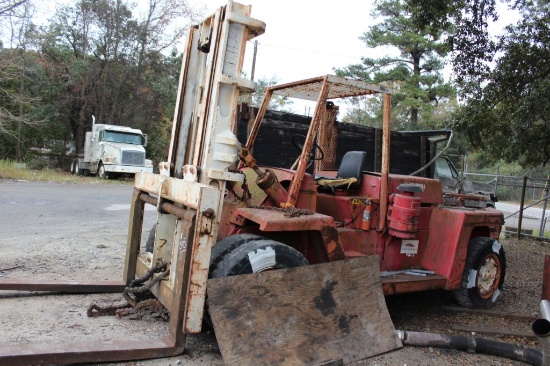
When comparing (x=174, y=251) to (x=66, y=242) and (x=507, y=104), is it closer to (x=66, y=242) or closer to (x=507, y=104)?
(x=66, y=242)

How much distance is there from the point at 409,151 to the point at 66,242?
946 centimetres

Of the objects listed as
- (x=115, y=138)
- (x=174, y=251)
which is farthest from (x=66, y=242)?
(x=115, y=138)

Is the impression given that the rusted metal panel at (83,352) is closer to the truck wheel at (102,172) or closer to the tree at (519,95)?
the tree at (519,95)

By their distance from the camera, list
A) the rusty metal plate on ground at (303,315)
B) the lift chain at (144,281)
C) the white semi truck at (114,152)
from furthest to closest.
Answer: the white semi truck at (114,152) < the lift chain at (144,281) < the rusty metal plate on ground at (303,315)

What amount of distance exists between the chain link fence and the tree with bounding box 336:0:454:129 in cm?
587

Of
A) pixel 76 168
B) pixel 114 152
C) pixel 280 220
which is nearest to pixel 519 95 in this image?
pixel 280 220

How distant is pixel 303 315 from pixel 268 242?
2.13ft

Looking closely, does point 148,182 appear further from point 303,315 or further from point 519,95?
point 519,95

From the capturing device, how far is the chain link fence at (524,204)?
43.7 ft

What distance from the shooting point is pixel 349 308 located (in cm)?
406

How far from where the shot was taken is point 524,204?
19.0 m

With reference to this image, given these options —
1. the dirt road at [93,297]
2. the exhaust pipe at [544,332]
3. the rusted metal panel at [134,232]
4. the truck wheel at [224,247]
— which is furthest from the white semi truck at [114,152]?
the exhaust pipe at [544,332]

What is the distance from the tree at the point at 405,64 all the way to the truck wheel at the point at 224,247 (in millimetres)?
25957

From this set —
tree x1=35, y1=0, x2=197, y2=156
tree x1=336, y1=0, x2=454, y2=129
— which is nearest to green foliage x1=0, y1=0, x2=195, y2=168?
tree x1=35, y1=0, x2=197, y2=156
